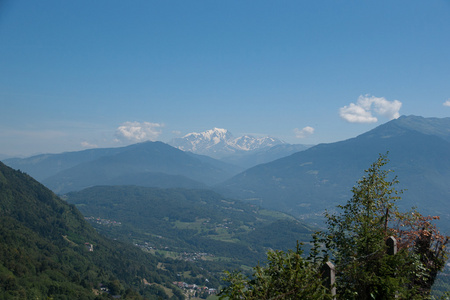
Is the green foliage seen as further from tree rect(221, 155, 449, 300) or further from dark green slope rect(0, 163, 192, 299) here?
dark green slope rect(0, 163, 192, 299)

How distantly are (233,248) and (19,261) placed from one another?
403ft

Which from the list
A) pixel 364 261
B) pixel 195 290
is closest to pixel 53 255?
pixel 195 290

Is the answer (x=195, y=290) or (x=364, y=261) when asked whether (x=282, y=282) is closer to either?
(x=364, y=261)

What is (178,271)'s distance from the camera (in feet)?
394

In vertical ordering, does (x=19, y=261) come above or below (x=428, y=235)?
below

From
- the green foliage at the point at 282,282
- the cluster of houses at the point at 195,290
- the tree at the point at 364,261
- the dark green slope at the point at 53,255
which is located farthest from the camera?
the cluster of houses at the point at 195,290

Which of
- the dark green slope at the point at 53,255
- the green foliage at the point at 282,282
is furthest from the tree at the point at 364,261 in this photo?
the dark green slope at the point at 53,255

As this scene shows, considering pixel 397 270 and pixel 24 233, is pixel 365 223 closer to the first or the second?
pixel 397 270

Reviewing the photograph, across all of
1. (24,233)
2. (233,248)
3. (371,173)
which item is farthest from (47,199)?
(371,173)

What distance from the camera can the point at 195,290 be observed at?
99.8 meters

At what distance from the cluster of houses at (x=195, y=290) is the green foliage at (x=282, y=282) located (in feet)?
332

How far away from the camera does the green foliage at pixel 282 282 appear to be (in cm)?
389

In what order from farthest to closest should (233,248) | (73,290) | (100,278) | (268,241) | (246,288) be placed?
(268,241) < (233,248) < (100,278) < (73,290) < (246,288)

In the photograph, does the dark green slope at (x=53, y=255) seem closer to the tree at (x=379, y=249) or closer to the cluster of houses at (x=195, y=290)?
the cluster of houses at (x=195, y=290)
